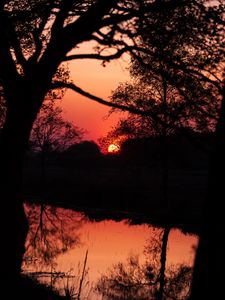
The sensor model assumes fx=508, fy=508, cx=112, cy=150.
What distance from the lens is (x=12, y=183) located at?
12.9 metres

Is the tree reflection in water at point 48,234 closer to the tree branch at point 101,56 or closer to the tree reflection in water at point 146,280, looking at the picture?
the tree reflection in water at point 146,280

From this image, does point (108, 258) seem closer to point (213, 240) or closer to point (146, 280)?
point (146, 280)

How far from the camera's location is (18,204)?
43.5 ft

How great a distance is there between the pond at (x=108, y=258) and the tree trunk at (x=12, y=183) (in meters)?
1.98

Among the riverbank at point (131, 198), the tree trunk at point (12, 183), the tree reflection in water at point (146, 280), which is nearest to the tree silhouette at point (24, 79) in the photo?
the tree trunk at point (12, 183)

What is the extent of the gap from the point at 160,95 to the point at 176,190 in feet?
53.6

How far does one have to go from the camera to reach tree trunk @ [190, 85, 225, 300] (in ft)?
19.8

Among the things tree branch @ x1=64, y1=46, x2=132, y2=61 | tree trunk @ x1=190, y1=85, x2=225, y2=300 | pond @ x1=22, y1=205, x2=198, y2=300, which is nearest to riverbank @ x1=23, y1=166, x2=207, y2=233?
pond @ x1=22, y1=205, x2=198, y2=300

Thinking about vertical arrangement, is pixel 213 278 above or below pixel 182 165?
below

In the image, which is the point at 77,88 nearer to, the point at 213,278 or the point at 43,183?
the point at 213,278

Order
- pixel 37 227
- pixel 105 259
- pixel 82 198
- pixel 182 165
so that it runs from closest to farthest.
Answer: pixel 105 259
pixel 37 227
pixel 82 198
pixel 182 165

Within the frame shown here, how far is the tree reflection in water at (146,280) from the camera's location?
1790cm

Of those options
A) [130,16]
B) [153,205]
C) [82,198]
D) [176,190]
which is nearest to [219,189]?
[130,16]

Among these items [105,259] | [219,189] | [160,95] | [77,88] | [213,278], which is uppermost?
[160,95]
